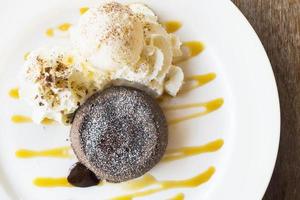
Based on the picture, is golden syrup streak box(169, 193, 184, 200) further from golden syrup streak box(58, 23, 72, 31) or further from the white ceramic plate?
golden syrup streak box(58, 23, 72, 31)

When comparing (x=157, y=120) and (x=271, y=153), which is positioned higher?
(x=157, y=120)

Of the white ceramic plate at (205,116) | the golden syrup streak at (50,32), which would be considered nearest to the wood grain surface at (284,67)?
the white ceramic plate at (205,116)

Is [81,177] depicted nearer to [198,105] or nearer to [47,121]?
[47,121]

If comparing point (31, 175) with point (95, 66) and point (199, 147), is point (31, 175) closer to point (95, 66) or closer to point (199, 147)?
point (95, 66)

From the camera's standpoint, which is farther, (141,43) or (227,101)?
(227,101)

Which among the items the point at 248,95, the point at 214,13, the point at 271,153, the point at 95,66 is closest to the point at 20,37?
the point at 95,66

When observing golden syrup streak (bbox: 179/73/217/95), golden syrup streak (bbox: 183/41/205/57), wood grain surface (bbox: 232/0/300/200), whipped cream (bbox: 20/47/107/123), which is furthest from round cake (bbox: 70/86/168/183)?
wood grain surface (bbox: 232/0/300/200)

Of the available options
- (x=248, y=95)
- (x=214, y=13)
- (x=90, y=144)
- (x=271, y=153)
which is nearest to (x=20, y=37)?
(x=90, y=144)

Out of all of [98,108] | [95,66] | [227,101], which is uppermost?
[95,66]

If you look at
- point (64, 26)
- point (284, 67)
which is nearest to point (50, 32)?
point (64, 26)
